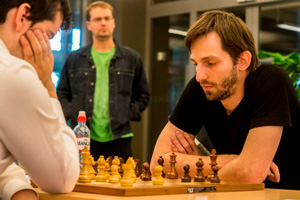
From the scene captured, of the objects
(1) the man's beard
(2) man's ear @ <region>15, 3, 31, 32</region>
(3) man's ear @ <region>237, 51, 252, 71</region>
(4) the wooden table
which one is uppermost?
(2) man's ear @ <region>15, 3, 31, 32</region>

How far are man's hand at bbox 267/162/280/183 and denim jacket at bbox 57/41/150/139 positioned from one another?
2.23 meters

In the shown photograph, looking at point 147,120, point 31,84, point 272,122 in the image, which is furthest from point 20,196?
point 147,120

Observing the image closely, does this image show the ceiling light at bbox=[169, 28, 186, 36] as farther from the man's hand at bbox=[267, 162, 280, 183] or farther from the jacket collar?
the man's hand at bbox=[267, 162, 280, 183]

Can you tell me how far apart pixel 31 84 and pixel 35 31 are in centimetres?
28

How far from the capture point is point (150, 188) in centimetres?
Result: 150

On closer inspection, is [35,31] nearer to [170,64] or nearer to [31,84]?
[31,84]

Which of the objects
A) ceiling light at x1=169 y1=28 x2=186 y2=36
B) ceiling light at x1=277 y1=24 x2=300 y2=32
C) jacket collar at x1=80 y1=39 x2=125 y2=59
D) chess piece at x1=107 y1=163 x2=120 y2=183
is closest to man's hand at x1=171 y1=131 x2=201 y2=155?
chess piece at x1=107 y1=163 x2=120 y2=183

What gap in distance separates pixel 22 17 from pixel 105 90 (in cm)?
300

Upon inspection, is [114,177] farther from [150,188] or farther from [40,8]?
[40,8]

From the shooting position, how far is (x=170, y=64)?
7230 millimetres

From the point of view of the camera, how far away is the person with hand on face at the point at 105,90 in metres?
4.30

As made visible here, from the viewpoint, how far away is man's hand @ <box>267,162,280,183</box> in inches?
85.4

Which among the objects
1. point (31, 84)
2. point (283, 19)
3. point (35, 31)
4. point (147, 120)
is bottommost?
point (147, 120)

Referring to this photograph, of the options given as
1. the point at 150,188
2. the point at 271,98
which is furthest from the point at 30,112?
the point at 271,98
